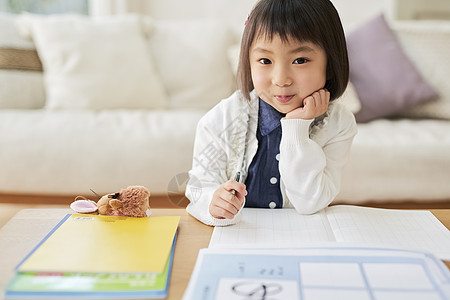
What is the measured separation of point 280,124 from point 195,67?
1.26m

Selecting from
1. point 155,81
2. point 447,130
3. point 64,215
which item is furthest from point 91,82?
point 447,130

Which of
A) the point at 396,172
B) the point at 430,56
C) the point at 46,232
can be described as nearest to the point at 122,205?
the point at 46,232

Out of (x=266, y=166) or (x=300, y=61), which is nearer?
(x=300, y=61)

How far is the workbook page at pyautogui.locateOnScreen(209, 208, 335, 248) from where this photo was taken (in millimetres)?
672

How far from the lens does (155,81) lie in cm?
207

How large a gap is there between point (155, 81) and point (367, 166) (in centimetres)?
101

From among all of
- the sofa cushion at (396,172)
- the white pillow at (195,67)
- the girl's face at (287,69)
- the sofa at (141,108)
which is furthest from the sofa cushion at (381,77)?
the girl's face at (287,69)

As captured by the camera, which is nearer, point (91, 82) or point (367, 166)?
point (367, 166)

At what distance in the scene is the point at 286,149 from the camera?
2.85ft

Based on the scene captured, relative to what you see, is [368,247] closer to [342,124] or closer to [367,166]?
[342,124]

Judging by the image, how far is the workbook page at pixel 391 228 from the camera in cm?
67

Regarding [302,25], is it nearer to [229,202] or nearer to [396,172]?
[229,202]

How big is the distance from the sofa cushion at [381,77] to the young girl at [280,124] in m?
1.04

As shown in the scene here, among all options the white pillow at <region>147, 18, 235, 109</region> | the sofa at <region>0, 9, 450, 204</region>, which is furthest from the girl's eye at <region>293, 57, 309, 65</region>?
the white pillow at <region>147, 18, 235, 109</region>
